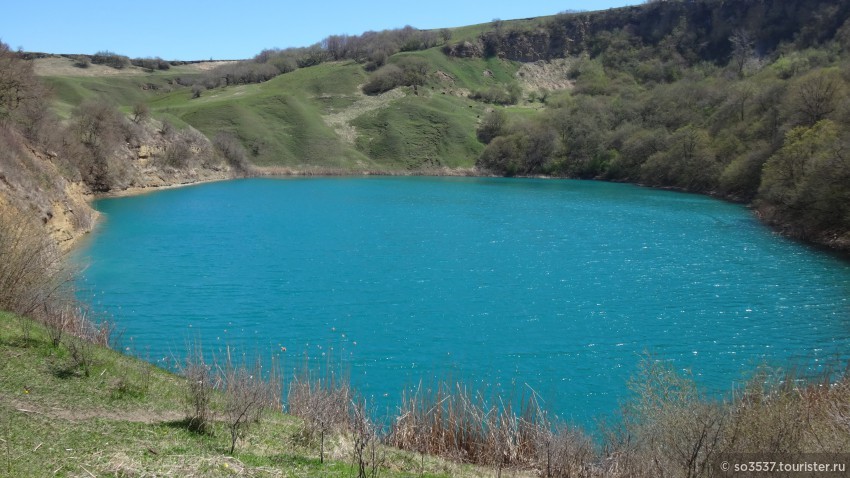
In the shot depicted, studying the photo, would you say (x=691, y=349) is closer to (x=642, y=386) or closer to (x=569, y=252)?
(x=642, y=386)

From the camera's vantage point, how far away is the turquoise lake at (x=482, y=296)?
21.0 meters

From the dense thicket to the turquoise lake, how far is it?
194 inches

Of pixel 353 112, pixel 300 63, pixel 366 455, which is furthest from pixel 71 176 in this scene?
pixel 300 63

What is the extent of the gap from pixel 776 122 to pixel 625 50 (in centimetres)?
12862

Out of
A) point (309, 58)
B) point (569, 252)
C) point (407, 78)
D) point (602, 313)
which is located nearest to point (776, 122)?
point (569, 252)

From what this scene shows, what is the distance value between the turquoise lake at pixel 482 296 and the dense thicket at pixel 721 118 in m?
4.92

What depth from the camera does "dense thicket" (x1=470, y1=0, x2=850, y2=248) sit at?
160 feet

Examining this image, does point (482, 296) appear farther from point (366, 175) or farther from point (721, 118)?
point (366, 175)

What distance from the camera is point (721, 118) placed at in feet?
313

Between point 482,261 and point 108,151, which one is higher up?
point 108,151

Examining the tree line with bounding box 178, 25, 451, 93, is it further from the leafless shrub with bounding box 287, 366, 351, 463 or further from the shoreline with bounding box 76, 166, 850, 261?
the leafless shrub with bounding box 287, 366, 351, 463

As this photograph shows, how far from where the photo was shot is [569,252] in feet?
135

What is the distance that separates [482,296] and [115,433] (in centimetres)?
2134

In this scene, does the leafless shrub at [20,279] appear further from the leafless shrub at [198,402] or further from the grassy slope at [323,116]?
the grassy slope at [323,116]
